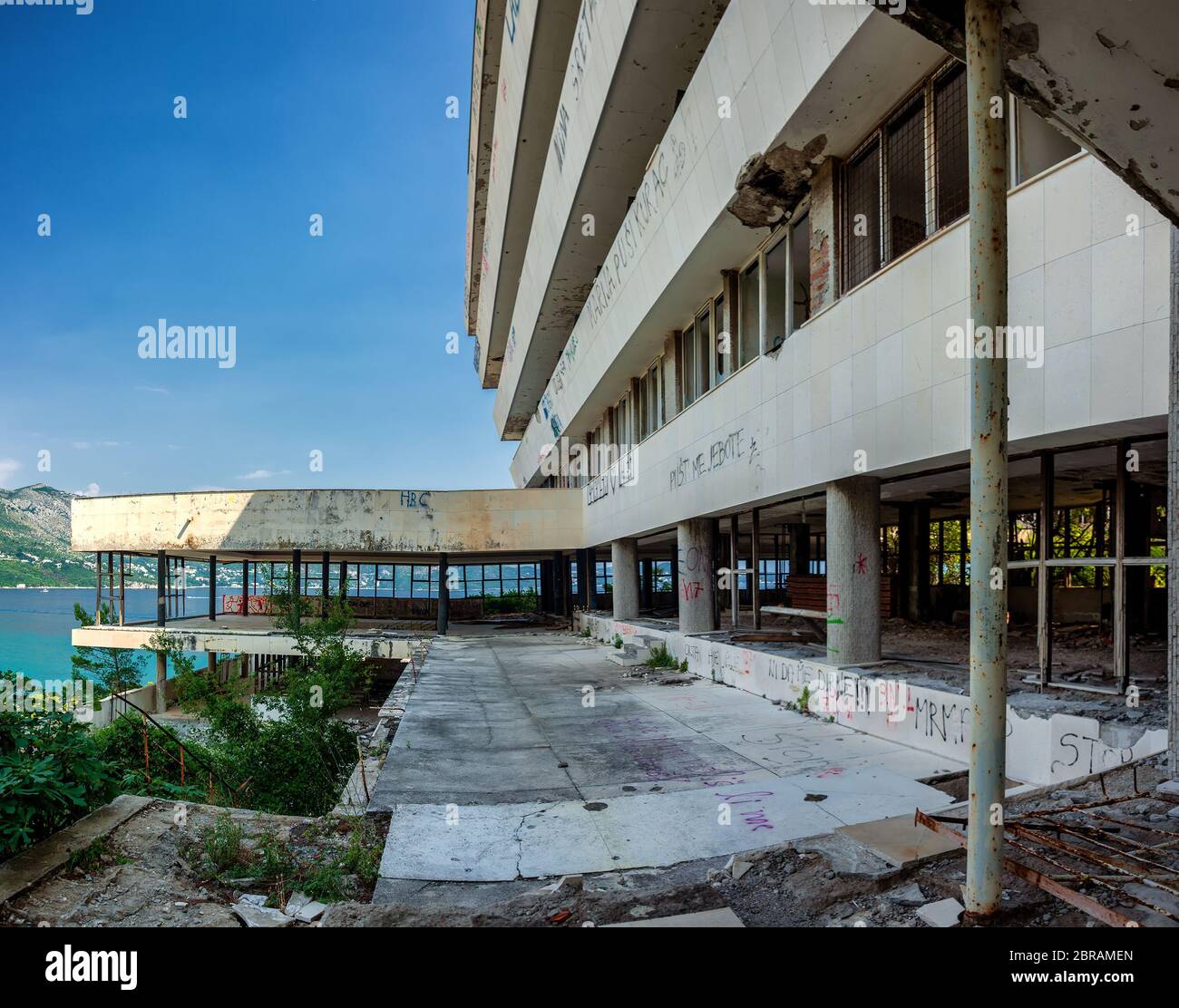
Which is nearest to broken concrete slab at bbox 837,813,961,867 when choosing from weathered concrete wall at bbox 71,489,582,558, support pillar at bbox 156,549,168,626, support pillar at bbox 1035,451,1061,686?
support pillar at bbox 1035,451,1061,686

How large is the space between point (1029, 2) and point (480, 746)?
763 cm

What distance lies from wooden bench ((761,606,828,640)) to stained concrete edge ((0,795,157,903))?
8451 mm

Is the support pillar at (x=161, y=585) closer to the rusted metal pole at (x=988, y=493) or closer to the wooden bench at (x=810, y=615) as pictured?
the wooden bench at (x=810, y=615)

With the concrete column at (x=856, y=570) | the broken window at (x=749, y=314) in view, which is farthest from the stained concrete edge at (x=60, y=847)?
the broken window at (x=749, y=314)

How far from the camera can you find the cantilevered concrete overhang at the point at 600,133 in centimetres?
1233

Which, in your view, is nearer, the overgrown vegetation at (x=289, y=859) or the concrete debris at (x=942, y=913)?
the concrete debris at (x=942, y=913)

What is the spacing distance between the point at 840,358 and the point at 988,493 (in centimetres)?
610

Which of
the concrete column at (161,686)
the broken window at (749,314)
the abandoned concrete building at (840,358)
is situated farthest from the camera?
the concrete column at (161,686)

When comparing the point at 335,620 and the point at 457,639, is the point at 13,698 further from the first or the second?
the point at 457,639

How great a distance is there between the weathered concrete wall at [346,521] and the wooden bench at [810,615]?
39.6 ft

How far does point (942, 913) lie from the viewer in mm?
3229

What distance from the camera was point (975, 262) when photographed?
9.95ft

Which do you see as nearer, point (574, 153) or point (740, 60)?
point (740, 60)

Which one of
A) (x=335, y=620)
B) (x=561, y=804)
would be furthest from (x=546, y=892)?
(x=335, y=620)
